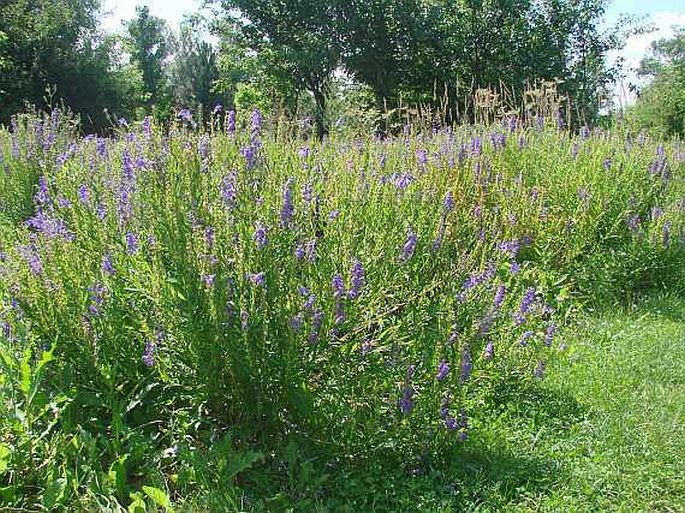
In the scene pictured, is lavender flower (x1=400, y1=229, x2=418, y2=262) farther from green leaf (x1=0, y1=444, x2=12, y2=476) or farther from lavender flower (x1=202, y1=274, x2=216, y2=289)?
green leaf (x1=0, y1=444, x2=12, y2=476)

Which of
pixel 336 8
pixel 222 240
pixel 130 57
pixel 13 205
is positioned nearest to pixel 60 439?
pixel 222 240

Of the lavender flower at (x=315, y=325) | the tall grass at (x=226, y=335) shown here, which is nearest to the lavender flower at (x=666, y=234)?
the tall grass at (x=226, y=335)

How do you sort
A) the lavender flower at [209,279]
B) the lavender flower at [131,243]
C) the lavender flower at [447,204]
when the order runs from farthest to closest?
the lavender flower at [447,204] → the lavender flower at [131,243] → the lavender flower at [209,279]

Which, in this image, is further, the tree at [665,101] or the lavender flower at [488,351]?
the tree at [665,101]

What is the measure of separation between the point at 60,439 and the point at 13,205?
3440 millimetres

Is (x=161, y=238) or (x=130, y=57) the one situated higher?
(x=130, y=57)

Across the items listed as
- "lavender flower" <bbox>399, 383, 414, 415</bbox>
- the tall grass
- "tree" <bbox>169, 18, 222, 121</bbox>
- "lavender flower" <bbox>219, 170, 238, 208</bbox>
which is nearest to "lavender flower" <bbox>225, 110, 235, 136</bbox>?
the tall grass

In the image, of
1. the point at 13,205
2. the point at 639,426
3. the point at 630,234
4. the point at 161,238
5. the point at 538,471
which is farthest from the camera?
the point at 13,205

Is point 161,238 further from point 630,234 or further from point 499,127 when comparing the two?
point 499,127

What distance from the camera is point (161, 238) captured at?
2494mm

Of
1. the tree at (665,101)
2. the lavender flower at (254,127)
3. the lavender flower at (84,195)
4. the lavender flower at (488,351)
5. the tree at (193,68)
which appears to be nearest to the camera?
the lavender flower at (488,351)

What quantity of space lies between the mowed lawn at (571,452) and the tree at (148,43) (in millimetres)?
39554

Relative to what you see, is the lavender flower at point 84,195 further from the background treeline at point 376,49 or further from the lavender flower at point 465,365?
the background treeline at point 376,49

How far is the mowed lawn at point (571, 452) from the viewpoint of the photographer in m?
2.50
